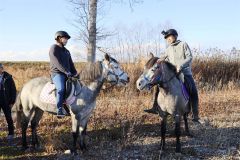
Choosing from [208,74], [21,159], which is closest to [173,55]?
[21,159]

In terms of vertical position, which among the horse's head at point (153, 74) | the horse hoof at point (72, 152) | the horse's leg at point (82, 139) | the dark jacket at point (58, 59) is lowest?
the horse hoof at point (72, 152)

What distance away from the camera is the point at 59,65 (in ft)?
25.2

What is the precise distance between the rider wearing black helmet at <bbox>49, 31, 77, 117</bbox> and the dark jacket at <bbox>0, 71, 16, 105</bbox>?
1.99 m

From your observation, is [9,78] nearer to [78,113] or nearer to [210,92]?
[78,113]

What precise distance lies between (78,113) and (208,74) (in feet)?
37.1

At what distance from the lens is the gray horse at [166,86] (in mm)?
7480

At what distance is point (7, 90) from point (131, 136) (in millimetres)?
3311

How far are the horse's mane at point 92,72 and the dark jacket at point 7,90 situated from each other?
2.43 m

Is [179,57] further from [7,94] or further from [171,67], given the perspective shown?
[7,94]

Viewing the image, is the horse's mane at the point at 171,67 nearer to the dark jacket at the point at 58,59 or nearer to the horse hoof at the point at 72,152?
the dark jacket at the point at 58,59

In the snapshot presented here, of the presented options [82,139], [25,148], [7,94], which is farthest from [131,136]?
[7,94]

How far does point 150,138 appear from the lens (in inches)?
360

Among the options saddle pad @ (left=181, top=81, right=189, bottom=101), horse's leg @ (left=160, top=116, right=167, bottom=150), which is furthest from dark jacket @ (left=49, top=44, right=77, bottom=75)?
saddle pad @ (left=181, top=81, right=189, bottom=101)

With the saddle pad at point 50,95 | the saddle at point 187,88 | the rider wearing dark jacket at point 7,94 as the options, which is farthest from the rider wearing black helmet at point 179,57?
the rider wearing dark jacket at point 7,94
